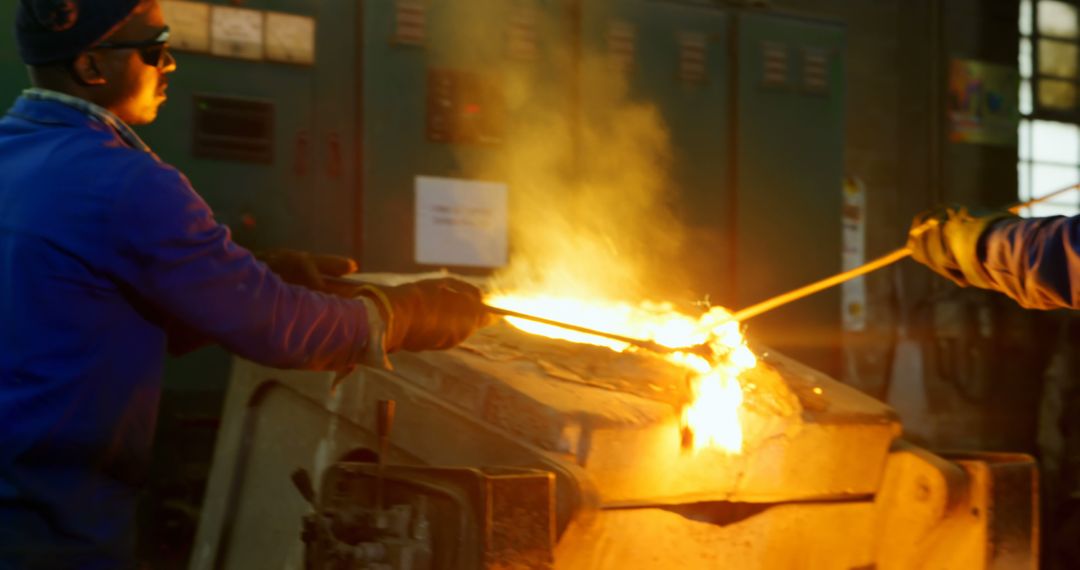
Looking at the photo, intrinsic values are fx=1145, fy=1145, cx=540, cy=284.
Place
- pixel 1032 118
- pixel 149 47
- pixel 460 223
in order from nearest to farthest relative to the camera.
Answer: pixel 149 47 → pixel 460 223 → pixel 1032 118

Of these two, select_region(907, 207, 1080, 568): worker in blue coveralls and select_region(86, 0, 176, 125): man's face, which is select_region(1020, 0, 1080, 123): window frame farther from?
select_region(86, 0, 176, 125): man's face

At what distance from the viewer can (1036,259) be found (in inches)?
90.1

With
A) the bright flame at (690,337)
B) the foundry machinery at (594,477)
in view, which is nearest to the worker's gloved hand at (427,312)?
the foundry machinery at (594,477)

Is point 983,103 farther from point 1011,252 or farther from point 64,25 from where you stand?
point 64,25

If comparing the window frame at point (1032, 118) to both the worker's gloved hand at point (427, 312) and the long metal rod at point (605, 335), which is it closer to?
the long metal rod at point (605, 335)

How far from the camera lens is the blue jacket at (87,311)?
1.74m

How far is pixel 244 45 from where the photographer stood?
3957 mm

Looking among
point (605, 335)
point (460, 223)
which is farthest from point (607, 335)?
point (460, 223)

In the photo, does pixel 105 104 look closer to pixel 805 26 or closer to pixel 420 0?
pixel 420 0

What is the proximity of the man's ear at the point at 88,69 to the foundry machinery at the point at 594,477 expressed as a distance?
0.80 metres

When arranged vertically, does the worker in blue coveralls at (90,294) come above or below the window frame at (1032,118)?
below

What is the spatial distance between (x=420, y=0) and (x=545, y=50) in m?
0.53

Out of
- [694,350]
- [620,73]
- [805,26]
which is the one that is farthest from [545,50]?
[694,350]

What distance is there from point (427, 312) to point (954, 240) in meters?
1.18
